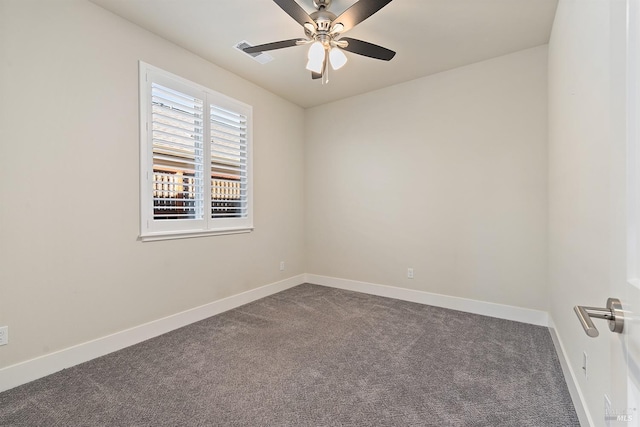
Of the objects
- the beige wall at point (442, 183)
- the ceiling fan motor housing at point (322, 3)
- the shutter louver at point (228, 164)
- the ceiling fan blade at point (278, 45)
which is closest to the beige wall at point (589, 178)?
the beige wall at point (442, 183)

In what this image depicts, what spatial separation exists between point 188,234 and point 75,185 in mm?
1029

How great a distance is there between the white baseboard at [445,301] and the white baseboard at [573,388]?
1.71 ft

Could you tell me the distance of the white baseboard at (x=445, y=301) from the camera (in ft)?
9.66

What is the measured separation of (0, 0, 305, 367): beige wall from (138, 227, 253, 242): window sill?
7 centimetres

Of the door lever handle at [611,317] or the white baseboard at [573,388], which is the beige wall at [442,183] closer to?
the white baseboard at [573,388]

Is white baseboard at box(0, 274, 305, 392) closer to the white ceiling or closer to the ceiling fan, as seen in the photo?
the ceiling fan

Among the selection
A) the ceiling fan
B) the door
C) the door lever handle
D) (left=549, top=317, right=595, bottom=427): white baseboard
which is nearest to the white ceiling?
the ceiling fan

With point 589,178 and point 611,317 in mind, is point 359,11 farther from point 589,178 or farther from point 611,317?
point 611,317

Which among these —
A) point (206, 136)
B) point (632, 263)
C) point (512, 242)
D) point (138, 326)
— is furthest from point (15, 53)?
point (512, 242)

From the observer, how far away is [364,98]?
13.3 feet

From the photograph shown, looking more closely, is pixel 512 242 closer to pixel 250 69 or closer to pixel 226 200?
pixel 226 200

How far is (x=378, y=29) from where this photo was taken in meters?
2.56

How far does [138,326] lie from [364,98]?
3806mm

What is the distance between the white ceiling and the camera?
7.51ft
